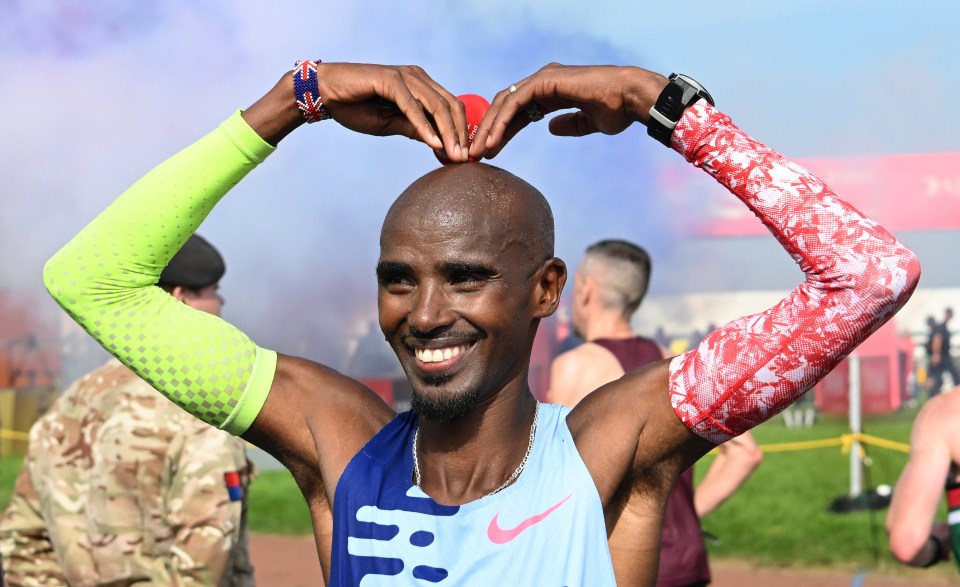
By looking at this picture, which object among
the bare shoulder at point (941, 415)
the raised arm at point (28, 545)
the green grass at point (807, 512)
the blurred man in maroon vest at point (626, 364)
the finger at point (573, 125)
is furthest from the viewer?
the green grass at point (807, 512)

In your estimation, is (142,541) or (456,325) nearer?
(456,325)

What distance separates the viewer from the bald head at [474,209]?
7.27 ft

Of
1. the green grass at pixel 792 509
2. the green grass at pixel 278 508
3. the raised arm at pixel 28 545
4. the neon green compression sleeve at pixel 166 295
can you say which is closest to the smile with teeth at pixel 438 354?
the neon green compression sleeve at pixel 166 295

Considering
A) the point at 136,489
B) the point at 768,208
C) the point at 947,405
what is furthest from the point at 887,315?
the point at 136,489

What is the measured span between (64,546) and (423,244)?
2358mm

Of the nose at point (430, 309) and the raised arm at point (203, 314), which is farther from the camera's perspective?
the raised arm at point (203, 314)

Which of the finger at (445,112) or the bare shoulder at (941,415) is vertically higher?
the finger at (445,112)

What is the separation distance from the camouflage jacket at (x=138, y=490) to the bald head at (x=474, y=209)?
1.77 metres

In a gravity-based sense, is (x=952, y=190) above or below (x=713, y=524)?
above

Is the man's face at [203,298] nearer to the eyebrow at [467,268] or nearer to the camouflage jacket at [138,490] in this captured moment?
the camouflage jacket at [138,490]

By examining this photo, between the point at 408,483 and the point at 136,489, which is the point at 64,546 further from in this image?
the point at 408,483

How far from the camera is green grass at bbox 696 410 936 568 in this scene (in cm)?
973

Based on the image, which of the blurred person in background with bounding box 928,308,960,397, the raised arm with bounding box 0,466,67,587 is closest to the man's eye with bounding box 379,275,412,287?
the raised arm with bounding box 0,466,67,587

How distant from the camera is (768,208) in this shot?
6.89ft
